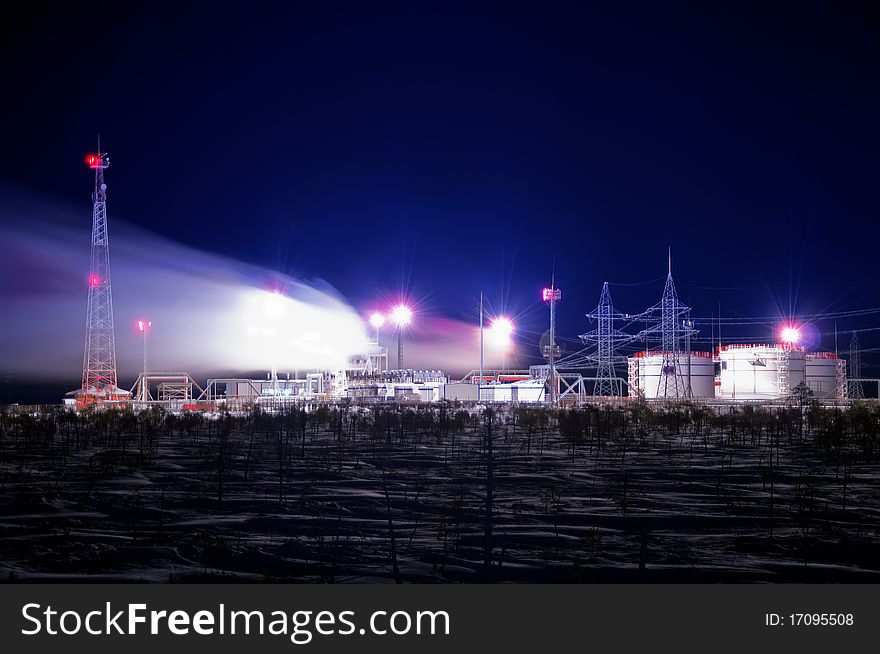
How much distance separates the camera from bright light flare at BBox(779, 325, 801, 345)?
74812 mm

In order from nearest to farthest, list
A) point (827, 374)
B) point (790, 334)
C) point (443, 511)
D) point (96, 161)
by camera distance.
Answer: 1. point (443, 511)
2. point (96, 161)
3. point (827, 374)
4. point (790, 334)

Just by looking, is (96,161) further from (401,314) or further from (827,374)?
(827,374)

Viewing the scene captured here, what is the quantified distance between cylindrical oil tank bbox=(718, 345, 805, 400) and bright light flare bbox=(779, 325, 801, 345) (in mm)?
7350

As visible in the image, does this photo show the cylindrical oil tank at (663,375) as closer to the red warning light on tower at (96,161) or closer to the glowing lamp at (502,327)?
the glowing lamp at (502,327)

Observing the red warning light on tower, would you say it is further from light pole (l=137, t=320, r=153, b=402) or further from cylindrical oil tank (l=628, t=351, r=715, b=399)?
cylindrical oil tank (l=628, t=351, r=715, b=399)

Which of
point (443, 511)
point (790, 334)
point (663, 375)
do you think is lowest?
point (443, 511)

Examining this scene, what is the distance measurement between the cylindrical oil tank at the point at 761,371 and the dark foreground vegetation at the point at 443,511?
43.3m

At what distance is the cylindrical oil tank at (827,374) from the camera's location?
68438mm

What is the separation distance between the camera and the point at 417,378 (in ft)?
234

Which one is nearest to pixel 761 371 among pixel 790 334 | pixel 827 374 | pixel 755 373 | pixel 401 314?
pixel 755 373

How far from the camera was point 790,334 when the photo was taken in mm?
75375

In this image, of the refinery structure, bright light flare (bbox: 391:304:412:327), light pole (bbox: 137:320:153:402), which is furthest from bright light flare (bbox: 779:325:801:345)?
light pole (bbox: 137:320:153:402)

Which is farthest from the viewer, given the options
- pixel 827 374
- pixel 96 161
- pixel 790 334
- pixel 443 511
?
pixel 790 334

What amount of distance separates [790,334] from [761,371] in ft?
39.6
